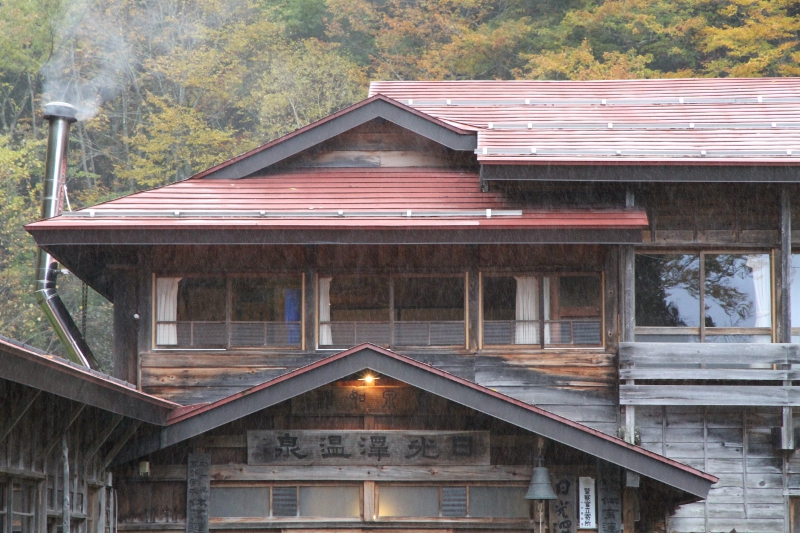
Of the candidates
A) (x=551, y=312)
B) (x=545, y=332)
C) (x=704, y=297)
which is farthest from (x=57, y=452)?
(x=704, y=297)

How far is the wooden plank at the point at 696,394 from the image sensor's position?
13125 mm

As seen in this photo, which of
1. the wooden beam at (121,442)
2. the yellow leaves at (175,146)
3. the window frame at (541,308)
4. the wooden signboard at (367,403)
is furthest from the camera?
the yellow leaves at (175,146)

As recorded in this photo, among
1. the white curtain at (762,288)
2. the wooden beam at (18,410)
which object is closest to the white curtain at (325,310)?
the wooden beam at (18,410)

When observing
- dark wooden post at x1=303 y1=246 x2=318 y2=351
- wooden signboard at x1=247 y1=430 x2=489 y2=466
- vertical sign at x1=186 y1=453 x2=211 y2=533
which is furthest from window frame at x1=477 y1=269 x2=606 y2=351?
vertical sign at x1=186 y1=453 x2=211 y2=533

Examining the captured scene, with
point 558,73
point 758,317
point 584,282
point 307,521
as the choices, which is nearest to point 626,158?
point 584,282

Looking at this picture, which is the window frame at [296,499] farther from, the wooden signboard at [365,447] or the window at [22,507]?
the window at [22,507]

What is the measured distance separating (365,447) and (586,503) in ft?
9.40

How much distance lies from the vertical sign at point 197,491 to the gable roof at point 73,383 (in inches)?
44.4

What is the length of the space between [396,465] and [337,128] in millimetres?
4925

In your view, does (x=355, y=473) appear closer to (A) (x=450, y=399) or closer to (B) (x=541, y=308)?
(A) (x=450, y=399)

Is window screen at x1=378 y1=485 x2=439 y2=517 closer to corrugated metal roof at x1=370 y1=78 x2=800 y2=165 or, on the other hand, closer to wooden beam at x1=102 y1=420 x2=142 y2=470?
wooden beam at x1=102 y1=420 x2=142 y2=470

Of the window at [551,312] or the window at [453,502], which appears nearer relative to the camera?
the window at [453,502]

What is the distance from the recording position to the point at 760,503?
43.9ft

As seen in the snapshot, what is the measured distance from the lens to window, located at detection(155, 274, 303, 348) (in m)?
13.8
